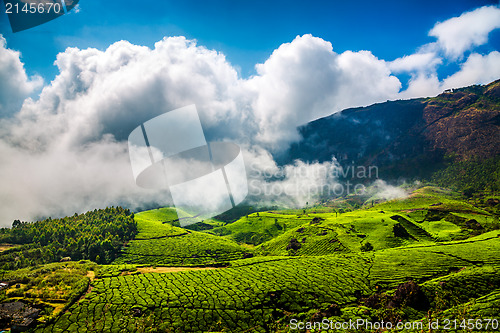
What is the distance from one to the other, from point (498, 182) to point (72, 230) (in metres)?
238

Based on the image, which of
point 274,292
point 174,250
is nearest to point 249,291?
point 274,292

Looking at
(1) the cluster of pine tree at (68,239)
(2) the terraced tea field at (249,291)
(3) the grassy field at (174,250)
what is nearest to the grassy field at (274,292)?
(2) the terraced tea field at (249,291)

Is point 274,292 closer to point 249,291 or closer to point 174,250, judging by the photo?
point 249,291

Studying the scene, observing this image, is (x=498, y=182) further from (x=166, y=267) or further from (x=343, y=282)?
(x=166, y=267)

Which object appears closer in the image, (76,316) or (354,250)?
(76,316)

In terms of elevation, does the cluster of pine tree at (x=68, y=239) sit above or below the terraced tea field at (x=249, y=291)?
above

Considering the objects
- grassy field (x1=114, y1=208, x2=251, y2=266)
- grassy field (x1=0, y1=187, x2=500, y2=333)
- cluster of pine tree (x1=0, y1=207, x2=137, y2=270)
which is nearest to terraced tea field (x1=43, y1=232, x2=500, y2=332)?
grassy field (x1=0, y1=187, x2=500, y2=333)

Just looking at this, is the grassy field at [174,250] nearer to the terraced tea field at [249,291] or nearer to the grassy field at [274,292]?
the grassy field at [274,292]

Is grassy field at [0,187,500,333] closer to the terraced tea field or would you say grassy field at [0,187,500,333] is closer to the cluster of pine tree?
the terraced tea field

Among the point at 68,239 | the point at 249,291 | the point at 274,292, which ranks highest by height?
the point at 68,239

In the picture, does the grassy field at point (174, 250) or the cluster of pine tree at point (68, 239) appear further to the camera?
the grassy field at point (174, 250)

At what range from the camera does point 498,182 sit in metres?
159

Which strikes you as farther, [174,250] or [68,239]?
[68,239]

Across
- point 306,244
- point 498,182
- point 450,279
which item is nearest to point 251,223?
point 306,244
